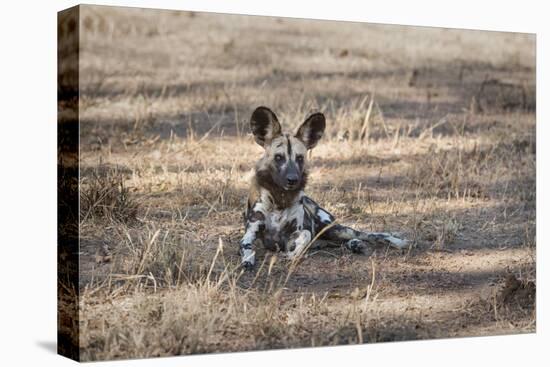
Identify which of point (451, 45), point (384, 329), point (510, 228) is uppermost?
point (451, 45)

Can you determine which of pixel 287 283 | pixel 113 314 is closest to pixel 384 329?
pixel 287 283

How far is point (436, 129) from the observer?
9.99 meters

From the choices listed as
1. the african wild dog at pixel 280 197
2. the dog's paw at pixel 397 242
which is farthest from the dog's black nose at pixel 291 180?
the dog's paw at pixel 397 242

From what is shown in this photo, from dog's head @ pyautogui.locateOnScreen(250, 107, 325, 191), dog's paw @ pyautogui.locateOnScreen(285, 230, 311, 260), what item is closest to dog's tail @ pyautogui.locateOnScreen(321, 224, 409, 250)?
dog's paw @ pyautogui.locateOnScreen(285, 230, 311, 260)

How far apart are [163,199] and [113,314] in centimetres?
109

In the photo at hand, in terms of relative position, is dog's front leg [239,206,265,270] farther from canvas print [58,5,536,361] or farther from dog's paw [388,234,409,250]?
dog's paw [388,234,409,250]

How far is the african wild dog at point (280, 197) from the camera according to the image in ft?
29.5

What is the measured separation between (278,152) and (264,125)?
25cm

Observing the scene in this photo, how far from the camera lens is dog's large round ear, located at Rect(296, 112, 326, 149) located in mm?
9234

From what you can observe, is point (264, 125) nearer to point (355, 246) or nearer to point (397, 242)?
point (355, 246)

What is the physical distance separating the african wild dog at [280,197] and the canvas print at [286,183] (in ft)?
0.05

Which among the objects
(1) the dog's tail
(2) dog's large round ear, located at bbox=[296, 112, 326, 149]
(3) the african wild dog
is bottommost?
(1) the dog's tail

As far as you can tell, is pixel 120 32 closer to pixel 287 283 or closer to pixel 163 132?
pixel 163 132

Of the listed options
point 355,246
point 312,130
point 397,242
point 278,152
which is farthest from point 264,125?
point 397,242
